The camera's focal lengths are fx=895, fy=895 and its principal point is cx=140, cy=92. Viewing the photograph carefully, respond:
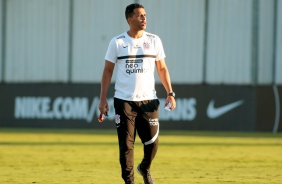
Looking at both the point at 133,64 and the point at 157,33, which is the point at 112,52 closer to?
the point at 133,64

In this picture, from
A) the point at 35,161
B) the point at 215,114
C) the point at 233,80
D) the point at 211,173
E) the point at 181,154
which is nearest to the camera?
the point at 211,173

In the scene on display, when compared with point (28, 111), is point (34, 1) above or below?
above

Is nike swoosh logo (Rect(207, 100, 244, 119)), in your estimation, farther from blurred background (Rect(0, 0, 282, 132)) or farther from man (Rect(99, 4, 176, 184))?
man (Rect(99, 4, 176, 184))

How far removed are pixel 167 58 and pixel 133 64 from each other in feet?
64.1

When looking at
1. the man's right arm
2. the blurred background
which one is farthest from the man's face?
the blurred background

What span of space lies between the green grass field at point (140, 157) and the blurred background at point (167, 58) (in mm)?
2592

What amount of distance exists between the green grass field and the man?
5.69ft

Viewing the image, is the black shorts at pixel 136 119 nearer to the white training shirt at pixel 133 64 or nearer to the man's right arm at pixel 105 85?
the white training shirt at pixel 133 64

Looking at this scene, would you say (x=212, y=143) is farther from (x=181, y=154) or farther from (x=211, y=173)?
(x=211, y=173)

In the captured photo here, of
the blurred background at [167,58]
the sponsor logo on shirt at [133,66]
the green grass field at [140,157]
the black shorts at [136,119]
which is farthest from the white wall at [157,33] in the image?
the sponsor logo on shirt at [133,66]

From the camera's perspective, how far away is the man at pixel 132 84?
35.5 feet

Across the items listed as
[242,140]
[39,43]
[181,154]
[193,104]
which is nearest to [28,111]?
[39,43]

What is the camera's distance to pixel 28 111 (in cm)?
2862

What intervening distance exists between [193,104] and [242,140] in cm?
509
